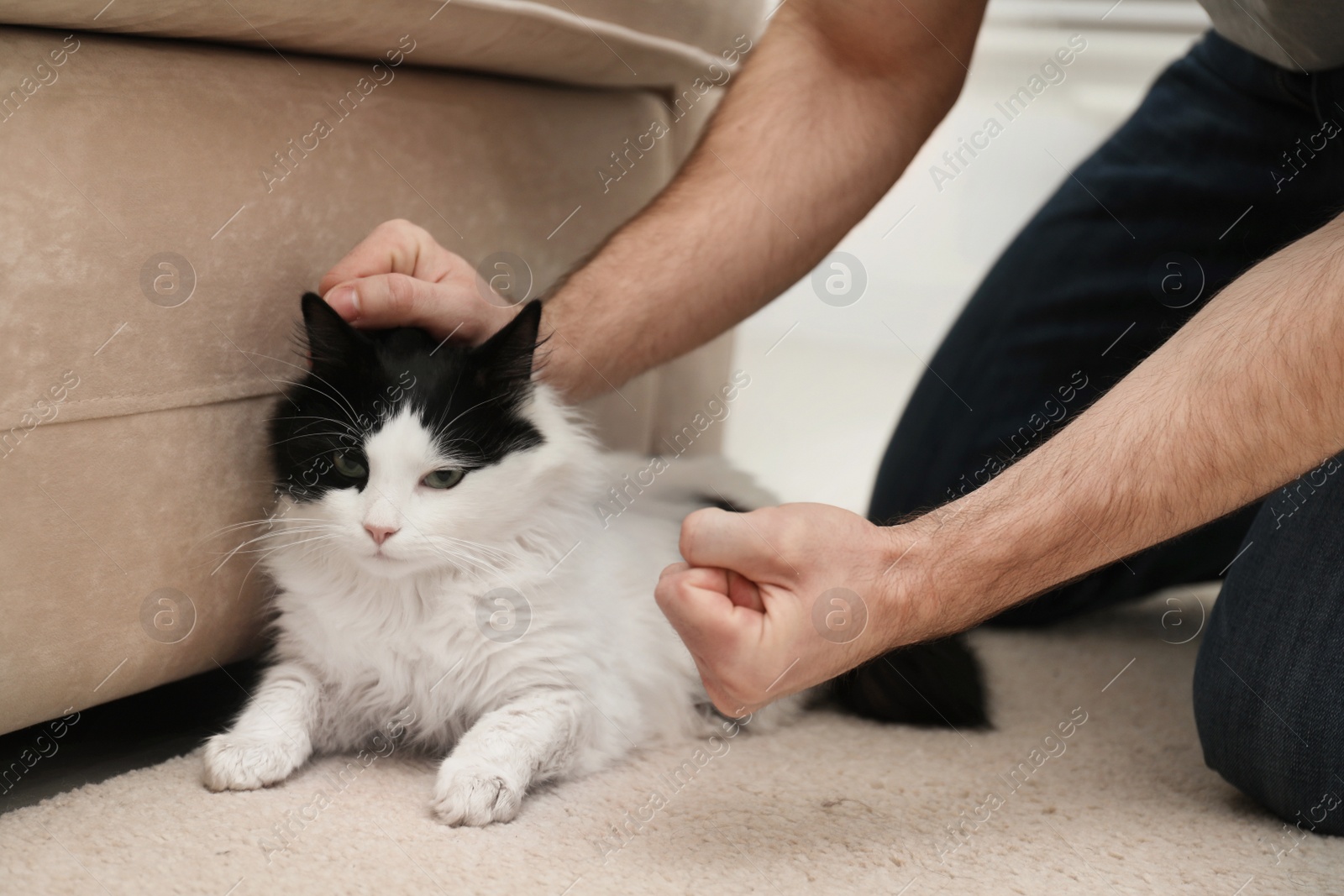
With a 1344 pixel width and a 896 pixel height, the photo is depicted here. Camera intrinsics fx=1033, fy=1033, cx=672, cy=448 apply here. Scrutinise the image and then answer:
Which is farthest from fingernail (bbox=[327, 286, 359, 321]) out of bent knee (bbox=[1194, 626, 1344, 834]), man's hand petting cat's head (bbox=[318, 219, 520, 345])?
bent knee (bbox=[1194, 626, 1344, 834])

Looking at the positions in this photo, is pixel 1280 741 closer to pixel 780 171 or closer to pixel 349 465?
pixel 780 171

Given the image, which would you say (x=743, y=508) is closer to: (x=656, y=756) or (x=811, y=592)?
(x=656, y=756)

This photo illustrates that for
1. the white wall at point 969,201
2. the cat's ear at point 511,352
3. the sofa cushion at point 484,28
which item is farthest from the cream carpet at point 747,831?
the white wall at point 969,201

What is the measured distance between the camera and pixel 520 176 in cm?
136

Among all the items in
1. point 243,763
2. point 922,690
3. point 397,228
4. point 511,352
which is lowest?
point 922,690

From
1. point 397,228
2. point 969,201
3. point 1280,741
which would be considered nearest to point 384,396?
point 397,228

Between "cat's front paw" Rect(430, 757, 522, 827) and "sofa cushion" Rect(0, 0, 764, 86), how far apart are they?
0.74 meters

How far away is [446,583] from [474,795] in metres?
0.23

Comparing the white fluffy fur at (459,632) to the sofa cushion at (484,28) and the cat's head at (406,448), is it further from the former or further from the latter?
the sofa cushion at (484,28)

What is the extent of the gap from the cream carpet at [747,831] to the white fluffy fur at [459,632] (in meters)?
0.04

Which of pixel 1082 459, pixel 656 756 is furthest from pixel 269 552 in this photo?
pixel 1082 459

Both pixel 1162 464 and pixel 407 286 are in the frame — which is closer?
pixel 1162 464

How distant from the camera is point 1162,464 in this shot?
868 millimetres

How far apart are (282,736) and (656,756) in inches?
15.7
